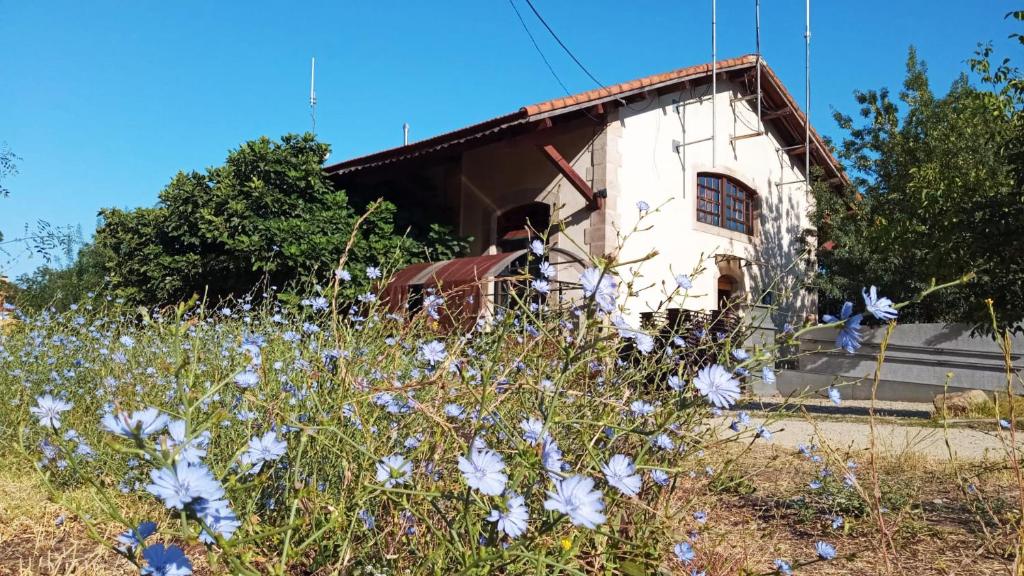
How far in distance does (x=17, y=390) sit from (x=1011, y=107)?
778 cm

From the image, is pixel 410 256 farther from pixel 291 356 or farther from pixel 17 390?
pixel 291 356

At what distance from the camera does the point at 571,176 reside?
8352mm

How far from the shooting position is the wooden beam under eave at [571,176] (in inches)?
326

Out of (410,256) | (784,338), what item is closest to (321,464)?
(784,338)

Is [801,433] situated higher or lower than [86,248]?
lower

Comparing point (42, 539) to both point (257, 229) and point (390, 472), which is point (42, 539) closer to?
point (390, 472)

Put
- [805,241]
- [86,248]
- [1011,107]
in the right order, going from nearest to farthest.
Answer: [1011,107]
[805,241]
[86,248]

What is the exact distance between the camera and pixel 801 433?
532cm

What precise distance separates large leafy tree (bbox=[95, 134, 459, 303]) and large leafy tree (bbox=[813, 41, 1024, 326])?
19.4ft

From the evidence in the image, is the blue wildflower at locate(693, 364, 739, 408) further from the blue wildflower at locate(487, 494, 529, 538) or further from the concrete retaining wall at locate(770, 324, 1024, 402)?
the concrete retaining wall at locate(770, 324, 1024, 402)

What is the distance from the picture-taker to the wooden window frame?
10.2 metres

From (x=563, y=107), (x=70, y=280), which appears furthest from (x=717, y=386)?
(x=70, y=280)

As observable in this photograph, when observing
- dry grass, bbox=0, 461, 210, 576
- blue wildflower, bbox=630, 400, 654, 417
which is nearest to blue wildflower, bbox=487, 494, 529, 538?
blue wildflower, bbox=630, 400, 654, 417

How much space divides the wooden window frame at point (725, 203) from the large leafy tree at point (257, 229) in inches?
152
